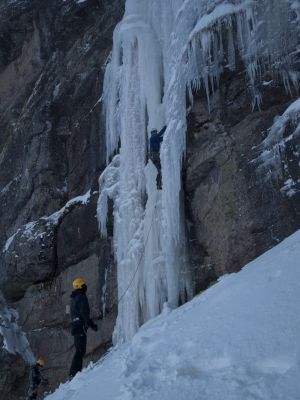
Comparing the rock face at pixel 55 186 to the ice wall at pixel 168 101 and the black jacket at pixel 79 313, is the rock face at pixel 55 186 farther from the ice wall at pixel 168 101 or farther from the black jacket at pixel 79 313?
the black jacket at pixel 79 313

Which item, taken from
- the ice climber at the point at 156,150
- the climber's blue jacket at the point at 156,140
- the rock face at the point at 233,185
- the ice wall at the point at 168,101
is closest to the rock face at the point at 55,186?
the ice wall at the point at 168,101

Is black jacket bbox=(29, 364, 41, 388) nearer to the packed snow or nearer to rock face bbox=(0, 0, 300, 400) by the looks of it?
rock face bbox=(0, 0, 300, 400)

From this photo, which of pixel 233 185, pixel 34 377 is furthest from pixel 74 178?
pixel 233 185

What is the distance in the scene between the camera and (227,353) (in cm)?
346

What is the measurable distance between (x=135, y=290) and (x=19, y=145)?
6.87m

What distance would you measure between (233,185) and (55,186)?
5.88 meters

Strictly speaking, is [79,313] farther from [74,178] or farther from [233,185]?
[74,178]

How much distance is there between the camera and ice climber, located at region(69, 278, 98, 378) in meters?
6.94

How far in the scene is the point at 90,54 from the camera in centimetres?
1304

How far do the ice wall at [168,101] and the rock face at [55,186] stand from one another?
1.13m

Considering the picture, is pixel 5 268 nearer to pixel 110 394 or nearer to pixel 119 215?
pixel 119 215

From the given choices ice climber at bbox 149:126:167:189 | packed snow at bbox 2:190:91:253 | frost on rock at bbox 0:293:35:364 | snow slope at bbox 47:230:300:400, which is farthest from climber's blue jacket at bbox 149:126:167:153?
frost on rock at bbox 0:293:35:364

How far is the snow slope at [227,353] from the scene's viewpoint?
3.04m

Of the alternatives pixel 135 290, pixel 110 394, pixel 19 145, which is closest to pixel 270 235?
pixel 135 290
